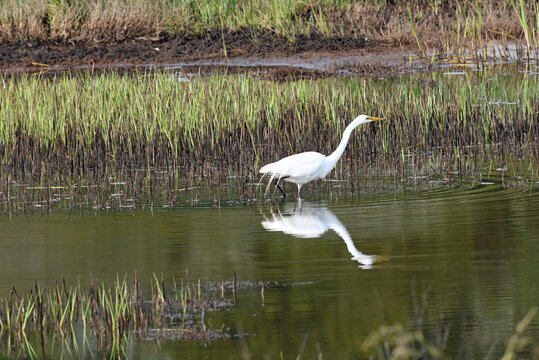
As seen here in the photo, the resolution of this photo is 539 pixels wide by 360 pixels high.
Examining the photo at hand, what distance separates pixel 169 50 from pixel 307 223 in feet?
45.3

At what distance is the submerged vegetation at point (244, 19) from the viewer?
20484mm

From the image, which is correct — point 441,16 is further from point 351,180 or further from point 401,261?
point 401,261

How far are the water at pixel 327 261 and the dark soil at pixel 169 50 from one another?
11.7m

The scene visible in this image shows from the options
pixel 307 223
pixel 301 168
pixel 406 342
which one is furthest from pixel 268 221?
pixel 406 342

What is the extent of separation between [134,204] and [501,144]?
170 inches

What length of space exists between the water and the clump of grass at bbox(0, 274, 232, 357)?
11cm

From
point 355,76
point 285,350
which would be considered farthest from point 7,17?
point 285,350

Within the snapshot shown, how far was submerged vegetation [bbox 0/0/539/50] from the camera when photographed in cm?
2048

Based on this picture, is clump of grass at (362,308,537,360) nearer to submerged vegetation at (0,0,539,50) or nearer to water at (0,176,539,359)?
water at (0,176,539,359)

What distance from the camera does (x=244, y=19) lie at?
70.8ft

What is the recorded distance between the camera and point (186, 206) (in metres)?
8.30

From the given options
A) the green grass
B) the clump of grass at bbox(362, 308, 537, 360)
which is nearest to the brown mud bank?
the green grass

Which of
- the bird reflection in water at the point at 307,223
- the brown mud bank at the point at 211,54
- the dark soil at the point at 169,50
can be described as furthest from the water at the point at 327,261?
the dark soil at the point at 169,50

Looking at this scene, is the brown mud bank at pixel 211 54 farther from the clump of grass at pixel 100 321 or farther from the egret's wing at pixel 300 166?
the clump of grass at pixel 100 321
